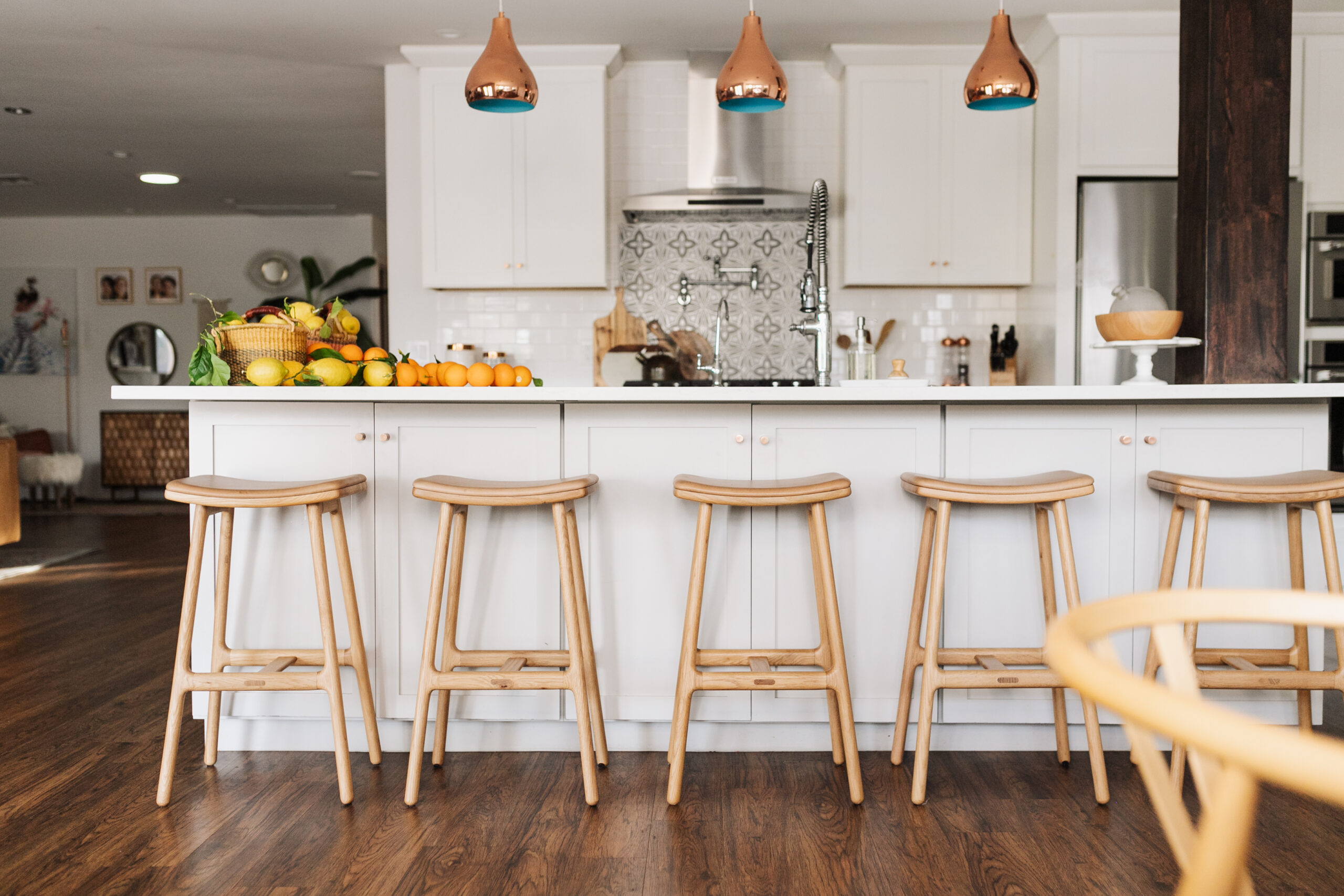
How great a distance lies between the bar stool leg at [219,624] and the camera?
231 centimetres

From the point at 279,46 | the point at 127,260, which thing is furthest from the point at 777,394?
the point at 127,260

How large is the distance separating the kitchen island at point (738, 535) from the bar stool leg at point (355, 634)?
90 mm

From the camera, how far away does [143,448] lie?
8.02 meters

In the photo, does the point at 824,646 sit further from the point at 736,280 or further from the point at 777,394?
the point at 736,280

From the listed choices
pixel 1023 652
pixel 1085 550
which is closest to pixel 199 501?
pixel 1023 652

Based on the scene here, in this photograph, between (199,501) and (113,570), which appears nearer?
(199,501)

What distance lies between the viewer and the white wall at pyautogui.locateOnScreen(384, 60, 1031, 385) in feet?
14.7

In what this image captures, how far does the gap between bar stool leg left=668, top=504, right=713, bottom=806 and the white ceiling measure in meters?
2.59

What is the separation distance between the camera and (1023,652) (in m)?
2.29

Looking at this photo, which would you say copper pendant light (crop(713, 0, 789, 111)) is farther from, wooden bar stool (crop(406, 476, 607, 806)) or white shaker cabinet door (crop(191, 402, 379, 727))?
white shaker cabinet door (crop(191, 402, 379, 727))

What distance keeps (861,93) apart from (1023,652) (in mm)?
2927

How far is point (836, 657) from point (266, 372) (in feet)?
5.32

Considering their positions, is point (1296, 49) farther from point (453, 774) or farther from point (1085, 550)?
point (453, 774)

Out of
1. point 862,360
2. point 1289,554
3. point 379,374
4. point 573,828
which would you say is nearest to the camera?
point 573,828
